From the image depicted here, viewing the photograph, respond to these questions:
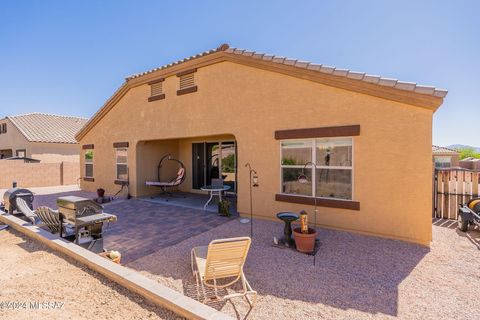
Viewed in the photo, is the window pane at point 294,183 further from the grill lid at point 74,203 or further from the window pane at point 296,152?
the grill lid at point 74,203

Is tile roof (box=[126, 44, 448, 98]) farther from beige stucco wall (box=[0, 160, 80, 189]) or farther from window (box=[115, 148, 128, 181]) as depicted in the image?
beige stucco wall (box=[0, 160, 80, 189])

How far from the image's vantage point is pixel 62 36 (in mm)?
11961

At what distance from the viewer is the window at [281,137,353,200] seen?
6688mm

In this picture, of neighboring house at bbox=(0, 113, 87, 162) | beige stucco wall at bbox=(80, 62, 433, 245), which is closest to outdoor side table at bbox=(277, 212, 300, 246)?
beige stucco wall at bbox=(80, 62, 433, 245)

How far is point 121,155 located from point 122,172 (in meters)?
0.94

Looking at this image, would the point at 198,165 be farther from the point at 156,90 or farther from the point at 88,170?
the point at 88,170

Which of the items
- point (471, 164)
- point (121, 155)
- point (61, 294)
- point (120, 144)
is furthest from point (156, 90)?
point (471, 164)

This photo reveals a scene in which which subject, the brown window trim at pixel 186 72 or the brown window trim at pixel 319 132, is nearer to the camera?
the brown window trim at pixel 319 132

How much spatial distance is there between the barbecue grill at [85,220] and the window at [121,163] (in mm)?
7350

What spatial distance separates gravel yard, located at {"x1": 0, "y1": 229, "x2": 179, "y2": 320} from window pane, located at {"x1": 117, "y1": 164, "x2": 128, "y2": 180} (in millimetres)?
7959

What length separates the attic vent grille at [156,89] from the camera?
1112cm

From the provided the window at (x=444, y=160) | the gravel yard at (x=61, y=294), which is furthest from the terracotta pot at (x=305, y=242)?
the window at (x=444, y=160)

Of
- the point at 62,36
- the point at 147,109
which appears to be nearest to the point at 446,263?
the point at 147,109

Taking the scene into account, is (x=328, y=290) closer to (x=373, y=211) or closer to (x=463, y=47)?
(x=373, y=211)
